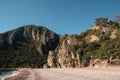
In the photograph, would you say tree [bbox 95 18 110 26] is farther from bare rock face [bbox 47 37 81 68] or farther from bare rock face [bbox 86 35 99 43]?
bare rock face [bbox 47 37 81 68]

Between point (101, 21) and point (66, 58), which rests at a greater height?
point (101, 21)

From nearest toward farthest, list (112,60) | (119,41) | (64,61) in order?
(112,60) → (119,41) → (64,61)

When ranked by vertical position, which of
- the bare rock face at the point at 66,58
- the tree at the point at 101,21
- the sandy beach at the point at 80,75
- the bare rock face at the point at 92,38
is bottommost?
the sandy beach at the point at 80,75

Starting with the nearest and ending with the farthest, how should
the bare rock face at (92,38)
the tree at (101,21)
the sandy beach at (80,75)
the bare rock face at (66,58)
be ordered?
the sandy beach at (80,75) < the bare rock face at (66,58) < the bare rock face at (92,38) < the tree at (101,21)

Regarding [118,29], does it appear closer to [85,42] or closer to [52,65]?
[85,42]

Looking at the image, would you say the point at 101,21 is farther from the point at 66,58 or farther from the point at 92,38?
the point at 66,58

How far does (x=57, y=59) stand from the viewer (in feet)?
510

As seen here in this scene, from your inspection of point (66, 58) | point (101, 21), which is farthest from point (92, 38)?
point (66, 58)

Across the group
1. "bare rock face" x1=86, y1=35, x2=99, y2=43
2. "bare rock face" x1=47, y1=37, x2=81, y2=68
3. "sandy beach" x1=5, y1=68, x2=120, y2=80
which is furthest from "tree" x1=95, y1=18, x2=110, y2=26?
"sandy beach" x1=5, y1=68, x2=120, y2=80

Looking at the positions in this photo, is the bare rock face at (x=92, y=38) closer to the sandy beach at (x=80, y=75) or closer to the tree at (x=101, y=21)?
the tree at (x=101, y=21)

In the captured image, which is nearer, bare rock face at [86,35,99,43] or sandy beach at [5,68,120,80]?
sandy beach at [5,68,120,80]

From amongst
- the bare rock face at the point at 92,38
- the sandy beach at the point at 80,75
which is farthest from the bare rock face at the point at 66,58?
the sandy beach at the point at 80,75

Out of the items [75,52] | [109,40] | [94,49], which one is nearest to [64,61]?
[75,52]

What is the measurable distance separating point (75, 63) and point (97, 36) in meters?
23.1
